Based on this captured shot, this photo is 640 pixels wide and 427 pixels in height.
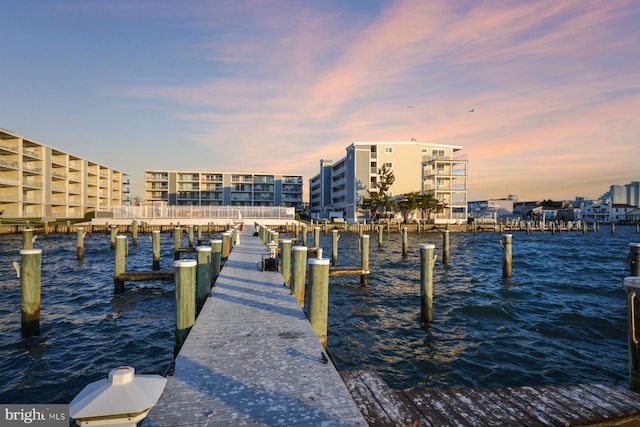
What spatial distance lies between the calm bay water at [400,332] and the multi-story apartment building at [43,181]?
42.0 meters

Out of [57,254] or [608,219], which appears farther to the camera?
[608,219]

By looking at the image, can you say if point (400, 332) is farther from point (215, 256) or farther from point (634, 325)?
point (215, 256)

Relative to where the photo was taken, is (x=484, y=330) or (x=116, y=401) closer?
(x=116, y=401)

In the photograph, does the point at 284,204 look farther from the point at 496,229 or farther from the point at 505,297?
the point at 505,297

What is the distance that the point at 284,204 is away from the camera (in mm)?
104875

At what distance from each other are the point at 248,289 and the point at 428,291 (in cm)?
643

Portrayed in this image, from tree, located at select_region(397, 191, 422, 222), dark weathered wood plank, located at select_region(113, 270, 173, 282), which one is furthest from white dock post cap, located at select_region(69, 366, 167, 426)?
tree, located at select_region(397, 191, 422, 222)

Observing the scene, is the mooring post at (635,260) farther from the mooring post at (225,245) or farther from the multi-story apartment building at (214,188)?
the multi-story apartment building at (214,188)

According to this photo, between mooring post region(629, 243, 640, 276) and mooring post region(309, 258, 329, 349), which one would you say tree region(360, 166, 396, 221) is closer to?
mooring post region(629, 243, 640, 276)

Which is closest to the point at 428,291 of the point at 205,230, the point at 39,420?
the point at 39,420

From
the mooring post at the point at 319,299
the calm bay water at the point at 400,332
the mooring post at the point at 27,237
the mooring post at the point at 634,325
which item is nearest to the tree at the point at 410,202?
the calm bay water at the point at 400,332

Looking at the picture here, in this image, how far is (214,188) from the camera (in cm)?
10131

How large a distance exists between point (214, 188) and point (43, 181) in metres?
44.6

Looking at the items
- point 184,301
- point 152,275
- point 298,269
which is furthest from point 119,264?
point 184,301
